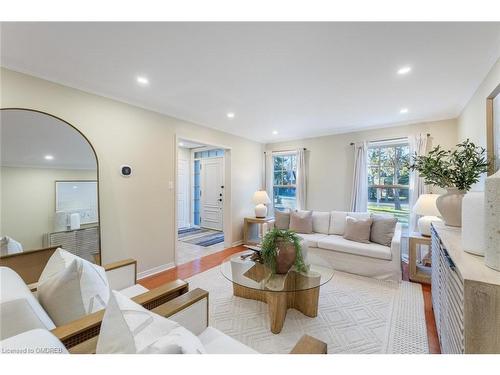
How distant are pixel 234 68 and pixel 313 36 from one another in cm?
74

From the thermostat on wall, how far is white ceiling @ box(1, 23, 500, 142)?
33.4 inches

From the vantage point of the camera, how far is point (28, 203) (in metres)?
2.03

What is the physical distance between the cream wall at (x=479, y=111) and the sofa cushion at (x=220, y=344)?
276 cm

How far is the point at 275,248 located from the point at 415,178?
2927 millimetres

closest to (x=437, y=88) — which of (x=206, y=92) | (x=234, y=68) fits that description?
(x=234, y=68)

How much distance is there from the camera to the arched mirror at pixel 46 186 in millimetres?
1922

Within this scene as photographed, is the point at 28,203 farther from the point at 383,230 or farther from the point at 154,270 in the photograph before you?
the point at 383,230

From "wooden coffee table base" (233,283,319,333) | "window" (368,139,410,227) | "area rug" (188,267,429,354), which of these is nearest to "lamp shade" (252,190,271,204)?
"window" (368,139,410,227)

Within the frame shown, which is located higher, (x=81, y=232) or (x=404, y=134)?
(x=404, y=134)

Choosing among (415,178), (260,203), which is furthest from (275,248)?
(415,178)

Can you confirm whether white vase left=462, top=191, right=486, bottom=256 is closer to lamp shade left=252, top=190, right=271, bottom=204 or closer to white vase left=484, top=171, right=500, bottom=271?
white vase left=484, top=171, right=500, bottom=271
